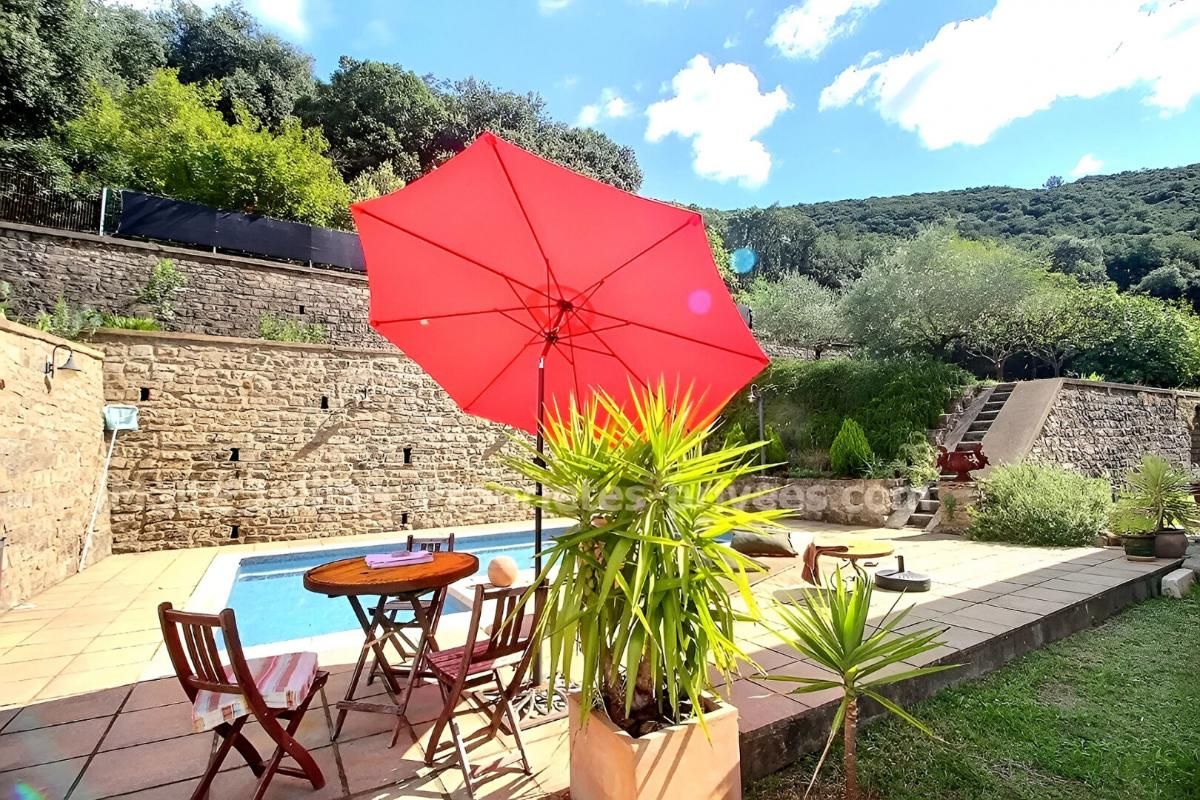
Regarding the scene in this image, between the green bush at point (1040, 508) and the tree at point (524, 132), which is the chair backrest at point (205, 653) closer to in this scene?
the green bush at point (1040, 508)

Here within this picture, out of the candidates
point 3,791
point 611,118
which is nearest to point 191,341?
point 3,791

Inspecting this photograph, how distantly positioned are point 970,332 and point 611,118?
2359 cm

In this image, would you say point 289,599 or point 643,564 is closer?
point 643,564

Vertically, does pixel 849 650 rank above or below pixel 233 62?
below

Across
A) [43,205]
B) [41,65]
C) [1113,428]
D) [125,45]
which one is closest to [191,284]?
[43,205]

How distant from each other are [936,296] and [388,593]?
15.0 meters

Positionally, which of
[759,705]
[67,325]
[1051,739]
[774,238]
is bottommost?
[1051,739]

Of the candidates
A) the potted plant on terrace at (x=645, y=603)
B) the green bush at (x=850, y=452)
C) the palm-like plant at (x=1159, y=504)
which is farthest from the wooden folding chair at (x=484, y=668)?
the green bush at (x=850, y=452)

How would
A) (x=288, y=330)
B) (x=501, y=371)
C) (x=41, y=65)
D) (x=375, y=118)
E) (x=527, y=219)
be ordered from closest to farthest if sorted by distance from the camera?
(x=527, y=219), (x=501, y=371), (x=288, y=330), (x=41, y=65), (x=375, y=118)

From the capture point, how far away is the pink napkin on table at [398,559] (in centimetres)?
308

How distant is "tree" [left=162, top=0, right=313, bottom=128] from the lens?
22.4m

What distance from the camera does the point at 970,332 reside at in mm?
13633

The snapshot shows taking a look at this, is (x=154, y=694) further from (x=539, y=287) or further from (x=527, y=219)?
(x=527, y=219)

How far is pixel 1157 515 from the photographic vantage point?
581 centimetres
